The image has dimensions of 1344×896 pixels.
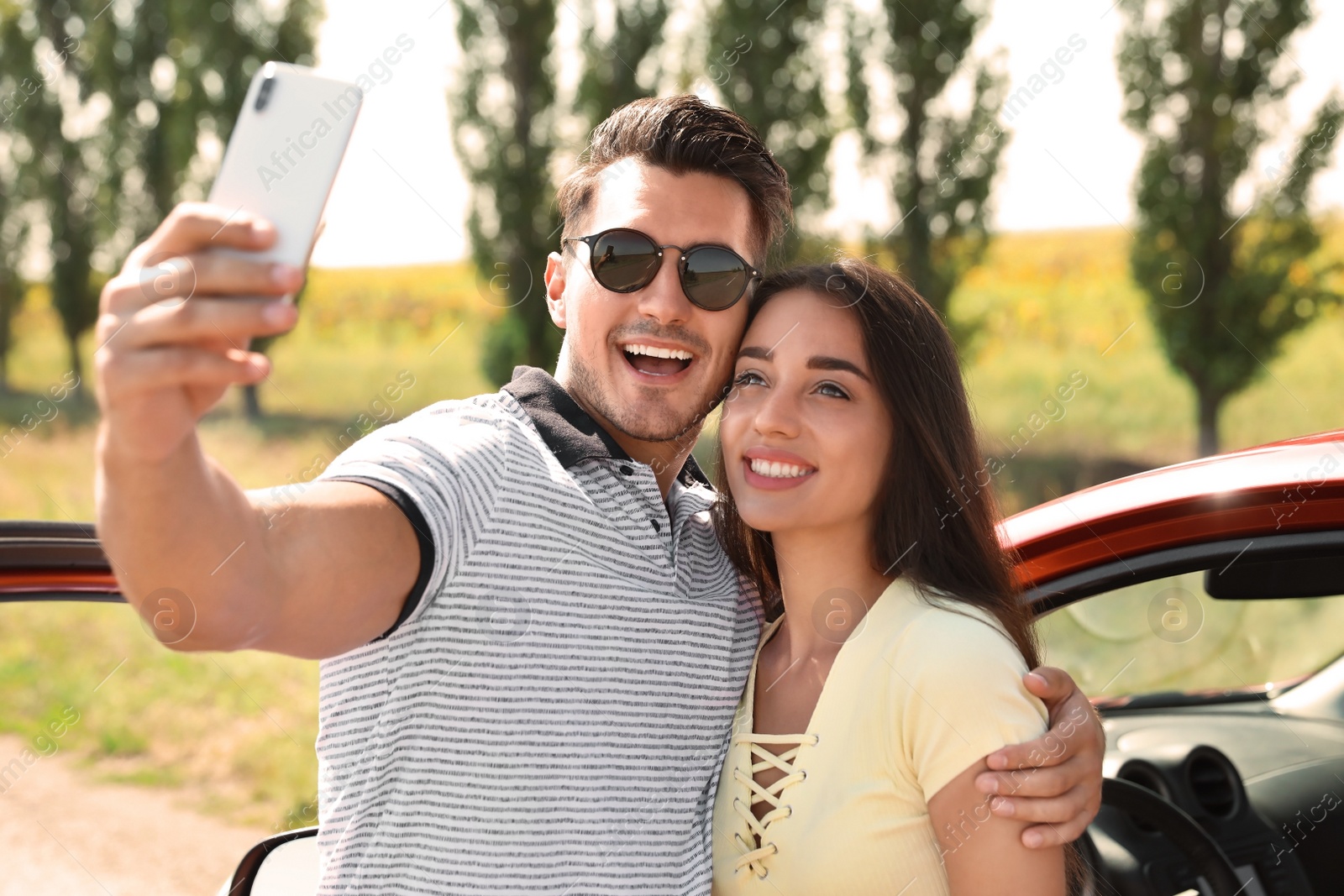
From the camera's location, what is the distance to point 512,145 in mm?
12891

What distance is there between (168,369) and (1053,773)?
4.58 ft

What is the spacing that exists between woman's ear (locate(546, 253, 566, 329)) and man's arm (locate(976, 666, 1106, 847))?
1.35m

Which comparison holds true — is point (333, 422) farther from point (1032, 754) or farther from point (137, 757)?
point (1032, 754)

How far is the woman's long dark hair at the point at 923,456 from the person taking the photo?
80.1 inches

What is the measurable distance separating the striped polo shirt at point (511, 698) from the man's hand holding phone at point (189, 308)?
1.66 ft

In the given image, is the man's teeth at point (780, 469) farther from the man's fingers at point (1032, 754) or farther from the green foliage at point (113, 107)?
the green foliage at point (113, 107)

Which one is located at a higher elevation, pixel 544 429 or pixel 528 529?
pixel 544 429

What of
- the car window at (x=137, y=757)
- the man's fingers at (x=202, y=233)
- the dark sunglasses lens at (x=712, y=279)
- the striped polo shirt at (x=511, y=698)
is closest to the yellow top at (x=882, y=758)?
the striped polo shirt at (x=511, y=698)

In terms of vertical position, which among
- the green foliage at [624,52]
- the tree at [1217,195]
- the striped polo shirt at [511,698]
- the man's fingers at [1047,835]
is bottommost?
the striped polo shirt at [511,698]

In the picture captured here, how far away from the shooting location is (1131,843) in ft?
6.94

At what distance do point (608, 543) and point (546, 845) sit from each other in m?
0.50

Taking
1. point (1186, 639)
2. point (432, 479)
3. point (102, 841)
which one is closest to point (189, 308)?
point (432, 479)

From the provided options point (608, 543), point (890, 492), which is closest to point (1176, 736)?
point (890, 492)

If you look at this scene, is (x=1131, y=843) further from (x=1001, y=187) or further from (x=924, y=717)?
(x=1001, y=187)
